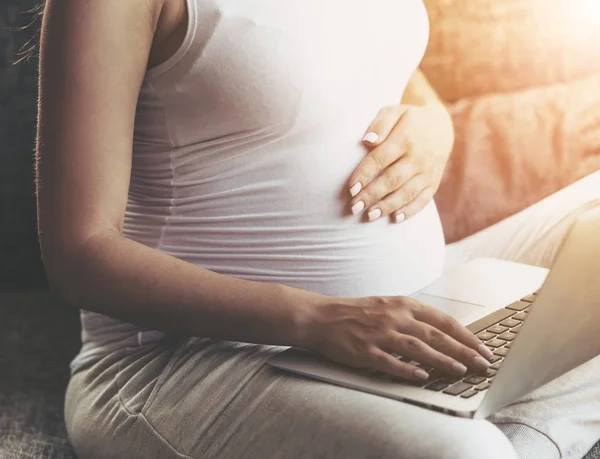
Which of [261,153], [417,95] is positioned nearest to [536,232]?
[417,95]

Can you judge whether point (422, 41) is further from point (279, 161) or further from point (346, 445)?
point (346, 445)

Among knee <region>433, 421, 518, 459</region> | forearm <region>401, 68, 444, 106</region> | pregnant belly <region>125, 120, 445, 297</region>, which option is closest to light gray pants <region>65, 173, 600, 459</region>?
knee <region>433, 421, 518, 459</region>

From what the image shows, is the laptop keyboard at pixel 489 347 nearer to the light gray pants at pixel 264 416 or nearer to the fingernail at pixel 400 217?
the light gray pants at pixel 264 416

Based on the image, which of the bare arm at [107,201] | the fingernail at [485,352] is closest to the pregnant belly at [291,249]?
the bare arm at [107,201]

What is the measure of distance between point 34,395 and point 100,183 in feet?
1.38

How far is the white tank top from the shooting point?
0.83m

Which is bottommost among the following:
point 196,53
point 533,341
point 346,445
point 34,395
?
point 34,395

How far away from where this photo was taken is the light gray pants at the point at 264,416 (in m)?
0.63

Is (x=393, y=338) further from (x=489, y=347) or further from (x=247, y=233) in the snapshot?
(x=247, y=233)

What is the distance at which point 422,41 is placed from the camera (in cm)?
108

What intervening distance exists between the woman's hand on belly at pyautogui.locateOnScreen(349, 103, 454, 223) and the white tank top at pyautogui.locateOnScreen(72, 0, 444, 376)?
16 mm

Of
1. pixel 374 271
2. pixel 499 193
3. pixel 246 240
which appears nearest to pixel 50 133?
pixel 246 240

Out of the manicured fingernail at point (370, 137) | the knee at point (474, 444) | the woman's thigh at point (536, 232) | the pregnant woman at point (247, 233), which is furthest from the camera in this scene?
the woman's thigh at point (536, 232)

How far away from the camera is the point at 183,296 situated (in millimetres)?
754
